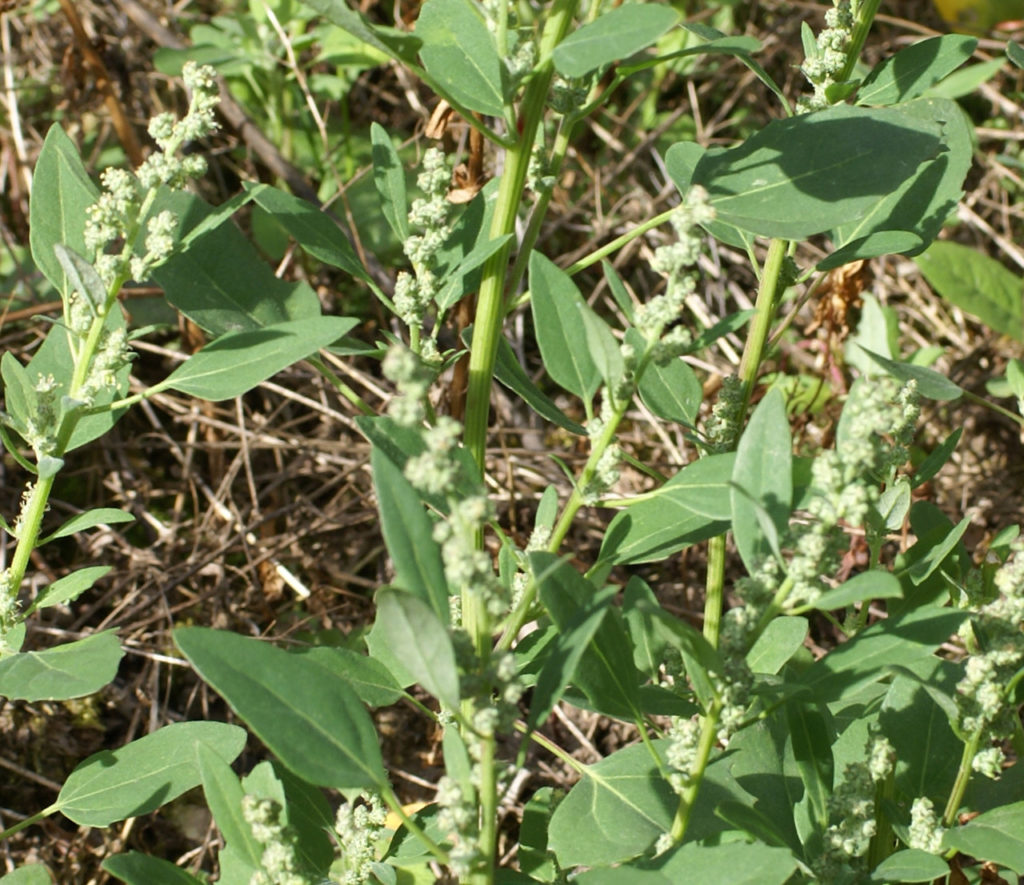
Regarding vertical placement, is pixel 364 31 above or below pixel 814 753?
above

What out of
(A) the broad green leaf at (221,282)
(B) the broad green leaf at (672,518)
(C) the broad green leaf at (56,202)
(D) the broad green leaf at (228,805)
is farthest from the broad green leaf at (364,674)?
(C) the broad green leaf at (56,202)

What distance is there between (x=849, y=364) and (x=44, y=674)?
95.2 inches

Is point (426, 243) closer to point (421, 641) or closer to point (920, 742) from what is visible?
point (421, 641)

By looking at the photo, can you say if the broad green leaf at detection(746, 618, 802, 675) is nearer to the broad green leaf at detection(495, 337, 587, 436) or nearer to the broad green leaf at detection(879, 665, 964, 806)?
the broad green leaf at detection(879, 665, 964, 806)

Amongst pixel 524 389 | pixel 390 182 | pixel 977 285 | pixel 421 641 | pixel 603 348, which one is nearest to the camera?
pixel 421 641

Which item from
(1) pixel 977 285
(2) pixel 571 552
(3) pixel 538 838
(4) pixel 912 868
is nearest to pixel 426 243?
(2) pixel 571 552

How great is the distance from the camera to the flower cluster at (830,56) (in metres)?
1.67

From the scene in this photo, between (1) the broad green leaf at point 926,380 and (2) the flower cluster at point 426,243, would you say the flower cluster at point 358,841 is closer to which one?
(2) the flower cluster at point 426,243

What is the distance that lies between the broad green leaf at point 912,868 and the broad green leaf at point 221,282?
1.07 metres

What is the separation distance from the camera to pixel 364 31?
122cm

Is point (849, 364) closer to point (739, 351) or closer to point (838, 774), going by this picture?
point (739, 351)

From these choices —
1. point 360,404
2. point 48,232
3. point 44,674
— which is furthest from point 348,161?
point 44,674

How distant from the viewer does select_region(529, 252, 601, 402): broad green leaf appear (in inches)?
54.4

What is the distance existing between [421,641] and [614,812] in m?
0.54
